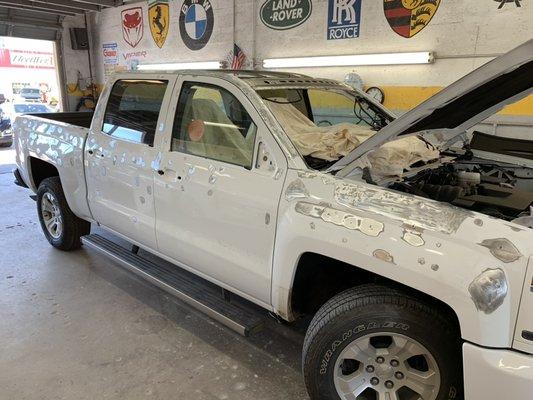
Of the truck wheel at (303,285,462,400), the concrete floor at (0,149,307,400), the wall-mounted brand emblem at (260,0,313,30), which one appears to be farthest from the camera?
the wall-mounted brand emblem at (260,0,313,30)

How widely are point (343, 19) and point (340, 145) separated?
4.72 metres

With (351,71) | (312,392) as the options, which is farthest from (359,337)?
(351,71)

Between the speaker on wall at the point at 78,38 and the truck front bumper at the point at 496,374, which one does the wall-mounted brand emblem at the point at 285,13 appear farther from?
the truck front bumper at the point at 496,374

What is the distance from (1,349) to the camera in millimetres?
2705

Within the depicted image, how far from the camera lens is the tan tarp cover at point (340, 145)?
7.71 ft

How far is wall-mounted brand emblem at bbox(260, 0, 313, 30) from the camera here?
6889 mm

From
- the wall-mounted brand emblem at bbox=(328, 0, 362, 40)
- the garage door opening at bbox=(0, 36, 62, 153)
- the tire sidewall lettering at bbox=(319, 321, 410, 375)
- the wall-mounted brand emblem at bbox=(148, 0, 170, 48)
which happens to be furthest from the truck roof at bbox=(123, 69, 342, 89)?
the garage door opening at bbox=(0, 36, 62, 153)

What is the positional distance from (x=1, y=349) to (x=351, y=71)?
5.67m

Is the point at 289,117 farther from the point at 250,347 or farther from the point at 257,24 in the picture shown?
the point at 257,24

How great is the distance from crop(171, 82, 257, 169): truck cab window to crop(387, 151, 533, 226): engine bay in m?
0.83

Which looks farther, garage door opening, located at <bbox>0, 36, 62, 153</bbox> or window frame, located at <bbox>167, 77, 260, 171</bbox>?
garage door opening, located at <bbox>0, 36, 62, 153</bbox>

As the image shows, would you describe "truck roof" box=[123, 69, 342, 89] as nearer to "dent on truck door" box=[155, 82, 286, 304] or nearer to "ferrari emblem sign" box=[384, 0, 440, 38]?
"dent on truck door" box=[155, 82, 286, 304]

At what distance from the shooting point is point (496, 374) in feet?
5.09

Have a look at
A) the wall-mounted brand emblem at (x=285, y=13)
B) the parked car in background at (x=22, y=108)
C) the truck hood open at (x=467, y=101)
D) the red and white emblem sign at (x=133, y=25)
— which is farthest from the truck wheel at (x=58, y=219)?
the parked car in background at (x=22, y=108)
